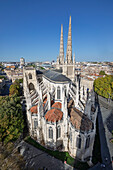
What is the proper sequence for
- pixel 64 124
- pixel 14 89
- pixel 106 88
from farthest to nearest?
pixel 106 88, pixel 14 89, pixel 64 124

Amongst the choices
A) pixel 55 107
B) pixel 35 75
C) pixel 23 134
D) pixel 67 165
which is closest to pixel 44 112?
pixel 55 107

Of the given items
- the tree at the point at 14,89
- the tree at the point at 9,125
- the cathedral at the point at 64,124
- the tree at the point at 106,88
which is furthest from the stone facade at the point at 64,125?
the tree at the point at 106,88

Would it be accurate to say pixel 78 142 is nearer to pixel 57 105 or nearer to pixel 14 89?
pixel 57 105

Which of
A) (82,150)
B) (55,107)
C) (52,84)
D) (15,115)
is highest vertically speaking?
(52,84)

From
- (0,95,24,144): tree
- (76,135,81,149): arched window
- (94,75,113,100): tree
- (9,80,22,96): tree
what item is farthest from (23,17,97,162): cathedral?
(94,75,113,100): tree

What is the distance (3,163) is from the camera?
40.9 ft

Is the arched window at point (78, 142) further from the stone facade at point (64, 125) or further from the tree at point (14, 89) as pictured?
the tree at point (14, 89)

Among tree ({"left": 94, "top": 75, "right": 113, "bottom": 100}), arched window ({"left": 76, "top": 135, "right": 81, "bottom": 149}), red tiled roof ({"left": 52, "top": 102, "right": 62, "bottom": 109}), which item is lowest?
arched window ({"left": 76, "top": 135, "right": 81, "bottom": 149})

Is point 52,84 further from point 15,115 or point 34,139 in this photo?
point 34,139

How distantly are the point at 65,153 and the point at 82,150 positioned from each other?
3.55 m

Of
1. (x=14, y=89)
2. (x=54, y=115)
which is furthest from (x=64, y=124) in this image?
(x=14, y=89)

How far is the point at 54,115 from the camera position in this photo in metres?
17.1

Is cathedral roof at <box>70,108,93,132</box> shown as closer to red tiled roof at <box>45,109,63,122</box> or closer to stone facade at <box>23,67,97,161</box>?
stone facade at <box>23,67,97,161</box>

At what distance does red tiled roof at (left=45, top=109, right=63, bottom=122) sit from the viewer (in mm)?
16672
